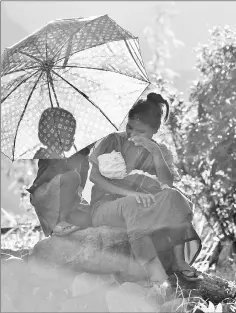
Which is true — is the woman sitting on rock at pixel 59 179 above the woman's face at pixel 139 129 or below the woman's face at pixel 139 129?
below

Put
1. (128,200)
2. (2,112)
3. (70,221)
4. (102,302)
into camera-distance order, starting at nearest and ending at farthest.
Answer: (102,302) < (128,200) < (70,221) < (2,112)

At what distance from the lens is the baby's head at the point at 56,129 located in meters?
4.93

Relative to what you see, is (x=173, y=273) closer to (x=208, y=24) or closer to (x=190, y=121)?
(x=190, y=121)

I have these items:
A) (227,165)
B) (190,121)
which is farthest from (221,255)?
(190,121)

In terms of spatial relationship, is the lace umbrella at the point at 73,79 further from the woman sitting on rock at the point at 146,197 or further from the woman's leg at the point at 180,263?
the woman's leg at the point at 180,263

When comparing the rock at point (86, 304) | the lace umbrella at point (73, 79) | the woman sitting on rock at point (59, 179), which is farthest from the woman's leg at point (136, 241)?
the lace umbrella at point (73, 79)

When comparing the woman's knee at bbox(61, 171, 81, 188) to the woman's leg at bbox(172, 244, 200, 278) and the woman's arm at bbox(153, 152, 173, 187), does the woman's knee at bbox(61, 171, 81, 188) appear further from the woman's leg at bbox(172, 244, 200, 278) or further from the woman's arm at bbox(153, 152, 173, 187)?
the woman's leg at bbox(172, 244, 200, 278)

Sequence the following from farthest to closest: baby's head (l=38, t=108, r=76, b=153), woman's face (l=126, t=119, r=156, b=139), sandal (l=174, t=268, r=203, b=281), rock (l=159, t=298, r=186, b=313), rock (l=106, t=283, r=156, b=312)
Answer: baby's head (l=38, t=108, r=76, b=153), woman's face (l=126, t=119, r=156, b=139), sandal (l=174, t=268, r=203, b=281), rock (l=159, t=298, r=186, b=313), rock (l=106, t=283, r=156, b=312)

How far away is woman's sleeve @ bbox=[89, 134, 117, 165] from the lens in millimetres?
4750

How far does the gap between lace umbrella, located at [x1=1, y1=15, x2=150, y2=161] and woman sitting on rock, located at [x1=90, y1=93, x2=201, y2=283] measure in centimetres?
25

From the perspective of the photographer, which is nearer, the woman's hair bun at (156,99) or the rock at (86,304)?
the rock at (86,304)

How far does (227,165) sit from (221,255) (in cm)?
135

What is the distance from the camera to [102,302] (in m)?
4.12

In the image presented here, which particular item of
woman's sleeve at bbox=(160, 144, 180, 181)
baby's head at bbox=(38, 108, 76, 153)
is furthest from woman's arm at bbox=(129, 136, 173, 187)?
baby's head at bbox=(38, 108, 76, 153)
